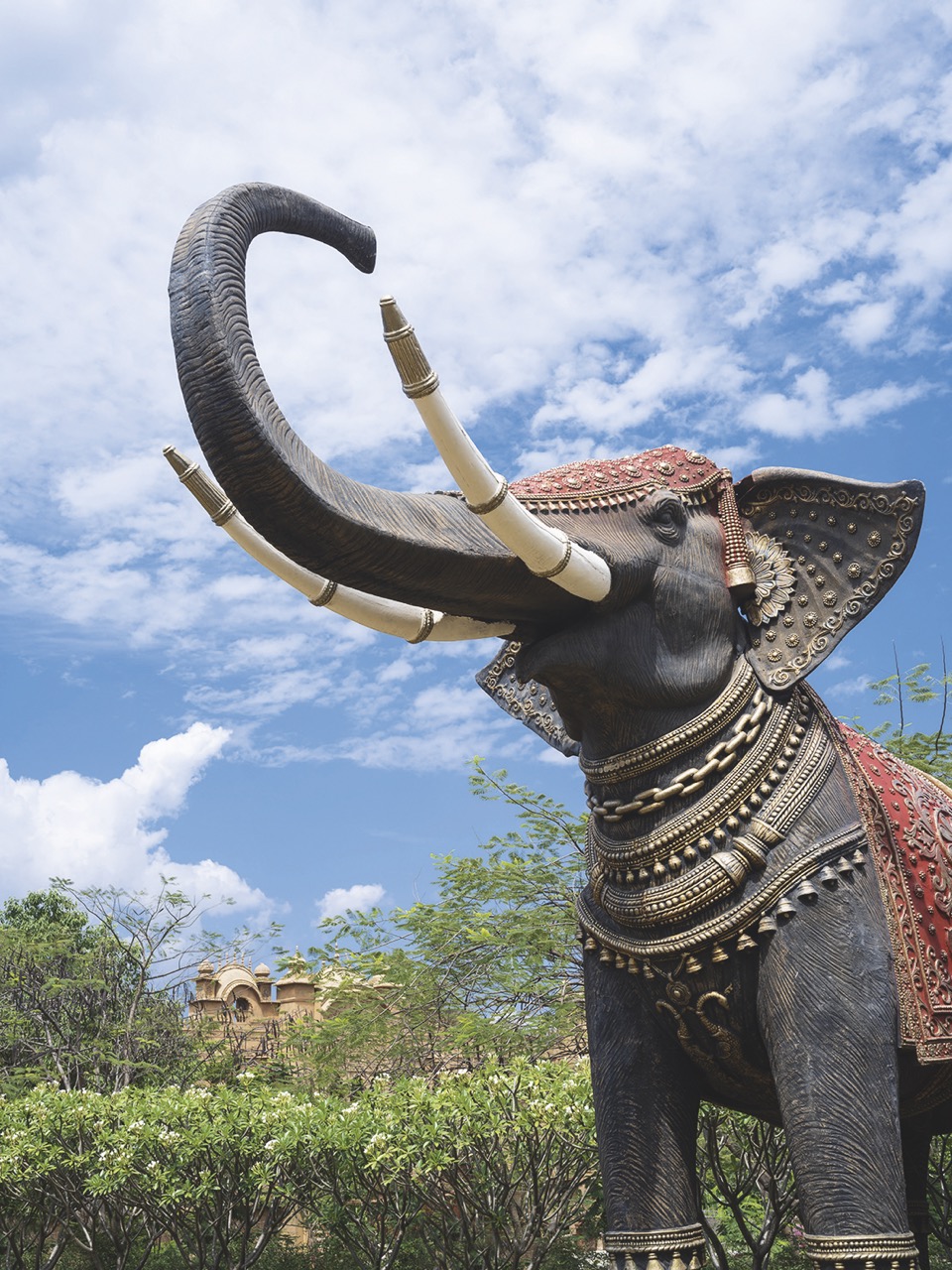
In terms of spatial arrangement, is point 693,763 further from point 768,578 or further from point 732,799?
point 768,578

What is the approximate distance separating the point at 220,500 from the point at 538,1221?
20.1 feet

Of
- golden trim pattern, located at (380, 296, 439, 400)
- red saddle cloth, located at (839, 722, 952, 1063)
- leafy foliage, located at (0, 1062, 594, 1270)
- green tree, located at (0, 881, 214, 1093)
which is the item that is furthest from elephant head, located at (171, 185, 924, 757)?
green tree, located at (0, 881, 214, 1093)

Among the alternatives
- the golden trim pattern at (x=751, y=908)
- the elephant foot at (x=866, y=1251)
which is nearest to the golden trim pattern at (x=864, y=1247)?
the elephant foot at (x=866, y=1251)

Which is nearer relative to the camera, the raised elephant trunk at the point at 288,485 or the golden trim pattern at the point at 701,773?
the raised elephant trunk at the point at 288,485

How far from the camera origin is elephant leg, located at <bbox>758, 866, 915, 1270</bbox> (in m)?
2.28

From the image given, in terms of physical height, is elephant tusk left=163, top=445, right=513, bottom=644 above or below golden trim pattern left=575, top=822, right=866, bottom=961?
above

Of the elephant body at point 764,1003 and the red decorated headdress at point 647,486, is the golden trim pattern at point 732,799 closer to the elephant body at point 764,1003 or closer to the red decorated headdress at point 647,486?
A: the elephant body at point 764,1003

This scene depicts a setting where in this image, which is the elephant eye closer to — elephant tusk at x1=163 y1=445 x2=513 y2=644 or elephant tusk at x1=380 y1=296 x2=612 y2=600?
elephant tusk at x1=380 y1=296 x2=612 y2=600

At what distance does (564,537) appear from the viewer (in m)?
2.38

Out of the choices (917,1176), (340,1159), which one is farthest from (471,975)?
(917,1176)

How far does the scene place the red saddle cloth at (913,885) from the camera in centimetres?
246

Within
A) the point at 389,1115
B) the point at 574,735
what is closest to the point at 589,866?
the point at 574,735

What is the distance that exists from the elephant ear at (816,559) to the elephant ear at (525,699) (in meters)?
0.57

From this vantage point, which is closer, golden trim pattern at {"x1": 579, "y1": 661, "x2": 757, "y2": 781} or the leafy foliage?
golden trim pattern at {"x1": 579, "y1": 661, "x2": 757, "y2": 781}
